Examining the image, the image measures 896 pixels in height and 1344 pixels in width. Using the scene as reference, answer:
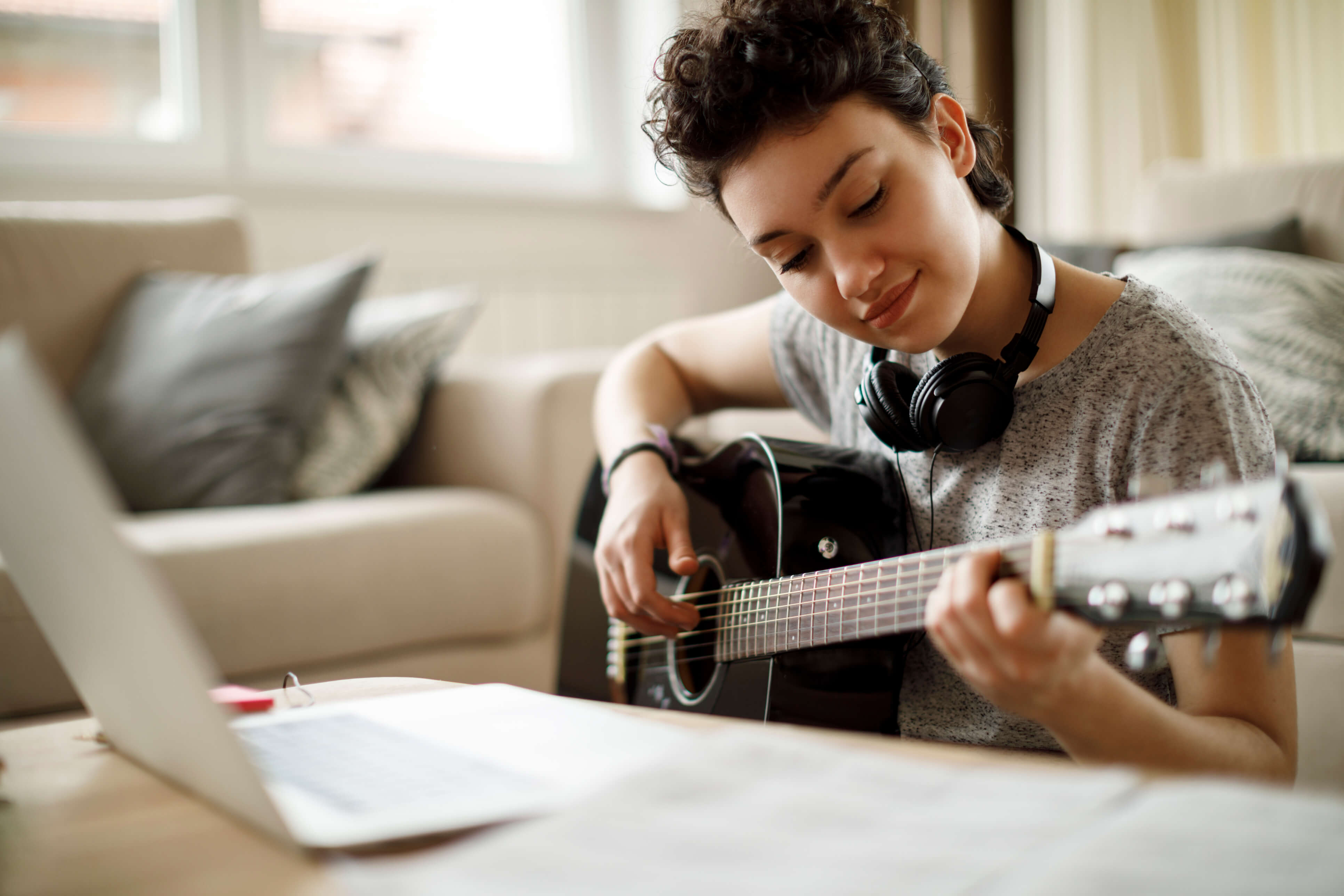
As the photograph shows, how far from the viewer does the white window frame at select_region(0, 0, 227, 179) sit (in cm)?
247

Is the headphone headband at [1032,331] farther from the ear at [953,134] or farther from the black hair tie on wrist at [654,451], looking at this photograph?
the black hair tie on wrist at [654,451]

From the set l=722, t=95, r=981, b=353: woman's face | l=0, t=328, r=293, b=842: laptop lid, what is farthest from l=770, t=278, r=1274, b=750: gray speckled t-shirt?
l=0, t=328, r=293, b=842: laptop lid

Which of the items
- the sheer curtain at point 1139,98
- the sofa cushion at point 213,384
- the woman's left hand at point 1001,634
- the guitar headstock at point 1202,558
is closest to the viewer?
the guitar headstock at point 1202,558

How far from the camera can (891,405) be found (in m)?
0.89

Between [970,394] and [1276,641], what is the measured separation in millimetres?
376

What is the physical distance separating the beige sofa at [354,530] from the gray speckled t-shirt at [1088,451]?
2.53 feet

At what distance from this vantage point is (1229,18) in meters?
3.10

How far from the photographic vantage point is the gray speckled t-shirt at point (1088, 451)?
76 centimetres

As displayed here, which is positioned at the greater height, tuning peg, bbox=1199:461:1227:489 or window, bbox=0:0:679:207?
window, bbox=0:0:679:207

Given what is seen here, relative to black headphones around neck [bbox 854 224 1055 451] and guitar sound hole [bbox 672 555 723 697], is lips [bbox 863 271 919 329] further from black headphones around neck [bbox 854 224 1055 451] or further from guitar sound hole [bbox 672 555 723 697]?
guitar sound hole [bbox 672 555 723 697]

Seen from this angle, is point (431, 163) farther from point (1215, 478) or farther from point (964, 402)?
point (1215, 478)

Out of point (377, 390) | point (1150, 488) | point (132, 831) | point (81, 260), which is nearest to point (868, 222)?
point (1150, 488)

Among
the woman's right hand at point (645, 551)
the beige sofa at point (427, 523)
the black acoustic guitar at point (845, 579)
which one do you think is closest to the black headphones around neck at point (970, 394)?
the black acoustic guitar at point (845, 579)

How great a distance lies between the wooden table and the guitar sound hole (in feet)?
1.28
